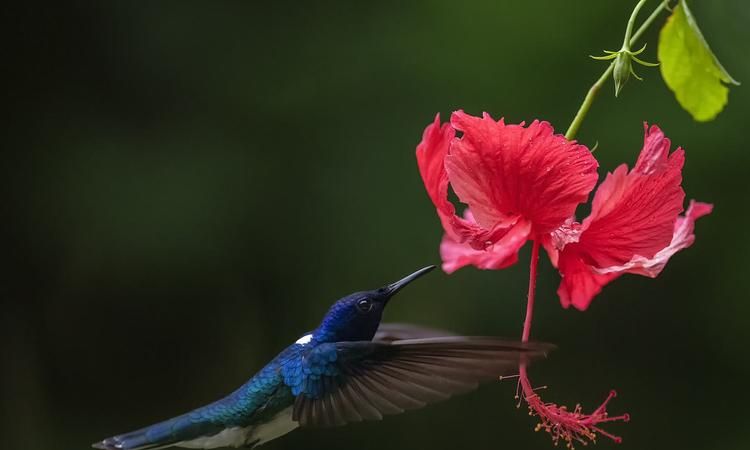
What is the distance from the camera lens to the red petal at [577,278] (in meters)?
1.27

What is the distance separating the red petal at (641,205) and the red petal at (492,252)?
0.08 metres

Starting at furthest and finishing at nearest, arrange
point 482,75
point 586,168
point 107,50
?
point 107,50
point 482,75
point 586,168

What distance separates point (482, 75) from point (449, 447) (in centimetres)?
138

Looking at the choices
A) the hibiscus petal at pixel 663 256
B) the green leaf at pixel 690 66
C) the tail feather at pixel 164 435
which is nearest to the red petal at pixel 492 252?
the hibiscus petal at pixel 663 256

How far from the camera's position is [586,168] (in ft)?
3.72

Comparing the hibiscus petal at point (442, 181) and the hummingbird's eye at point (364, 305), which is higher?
the hibiscus petal at point (442, 181)

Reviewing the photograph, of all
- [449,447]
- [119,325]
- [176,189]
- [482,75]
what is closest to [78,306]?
[119,325]

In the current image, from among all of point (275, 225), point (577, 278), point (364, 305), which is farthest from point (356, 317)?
point (275, 225)

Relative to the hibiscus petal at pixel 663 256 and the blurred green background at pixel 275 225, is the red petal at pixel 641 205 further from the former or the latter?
the blurred green background at pixel 275 225

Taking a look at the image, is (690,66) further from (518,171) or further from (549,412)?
(549,412)

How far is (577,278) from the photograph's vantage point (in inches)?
51.8

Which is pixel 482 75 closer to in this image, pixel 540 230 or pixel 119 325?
pixel 119 325

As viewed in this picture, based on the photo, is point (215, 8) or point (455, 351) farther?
point (215, 8)

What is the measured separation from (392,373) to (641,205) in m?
0.43
